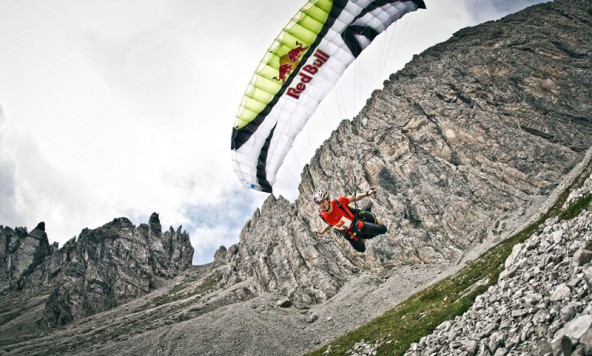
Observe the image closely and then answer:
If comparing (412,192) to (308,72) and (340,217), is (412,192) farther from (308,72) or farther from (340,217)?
(340,217)

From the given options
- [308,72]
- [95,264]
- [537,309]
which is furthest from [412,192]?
[95,264]

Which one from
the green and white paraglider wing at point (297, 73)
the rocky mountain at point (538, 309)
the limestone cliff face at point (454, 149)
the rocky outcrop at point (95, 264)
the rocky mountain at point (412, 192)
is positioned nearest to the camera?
the rocky mountain at point (538, 309)

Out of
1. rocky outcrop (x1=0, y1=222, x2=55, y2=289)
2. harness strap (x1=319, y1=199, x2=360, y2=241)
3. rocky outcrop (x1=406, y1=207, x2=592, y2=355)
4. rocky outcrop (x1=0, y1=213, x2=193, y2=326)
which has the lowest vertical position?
rocky outcrop (x1=406, y1=207, x2=592, y2=355)

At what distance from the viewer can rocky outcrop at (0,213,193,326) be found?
9338 centimetres

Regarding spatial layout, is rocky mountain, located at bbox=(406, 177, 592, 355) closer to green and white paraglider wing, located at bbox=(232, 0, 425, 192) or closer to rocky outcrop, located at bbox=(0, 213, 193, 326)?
green and white paraglider wing, located at bbox=(232, 0, 425, 192)

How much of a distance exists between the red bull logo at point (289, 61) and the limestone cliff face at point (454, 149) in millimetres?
29662

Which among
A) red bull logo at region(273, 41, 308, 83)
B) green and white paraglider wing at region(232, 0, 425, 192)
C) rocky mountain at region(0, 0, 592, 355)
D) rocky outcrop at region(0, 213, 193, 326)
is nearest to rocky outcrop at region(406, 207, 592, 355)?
green and white paraglider wing at region(232, 0, 425, 192)

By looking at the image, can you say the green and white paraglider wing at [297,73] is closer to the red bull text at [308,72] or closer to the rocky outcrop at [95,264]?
the red bull text at [308,72]

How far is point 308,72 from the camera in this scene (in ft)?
71.8

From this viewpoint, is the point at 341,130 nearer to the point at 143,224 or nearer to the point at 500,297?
the point at 500,297

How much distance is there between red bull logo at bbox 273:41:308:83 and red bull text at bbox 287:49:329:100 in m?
0.72

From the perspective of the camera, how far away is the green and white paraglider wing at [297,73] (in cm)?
2033

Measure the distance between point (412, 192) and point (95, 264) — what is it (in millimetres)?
95026

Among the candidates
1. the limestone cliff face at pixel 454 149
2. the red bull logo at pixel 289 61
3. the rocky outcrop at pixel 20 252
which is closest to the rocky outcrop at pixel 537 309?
the red bull logo at pixel 289 61
